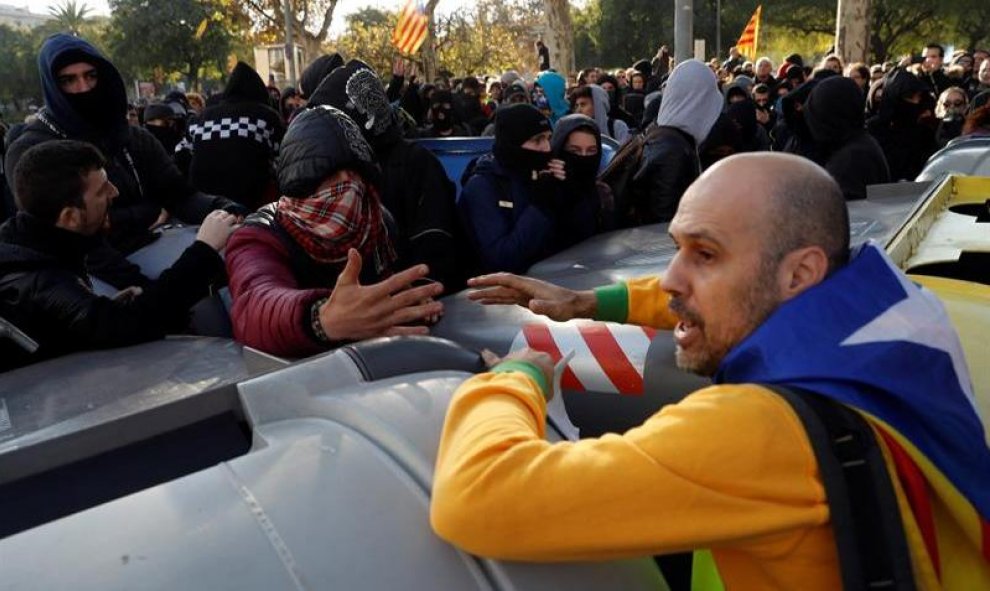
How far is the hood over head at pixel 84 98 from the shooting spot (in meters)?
3.65

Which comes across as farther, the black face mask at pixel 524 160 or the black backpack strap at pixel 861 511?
the black face mask at pixel 524 160

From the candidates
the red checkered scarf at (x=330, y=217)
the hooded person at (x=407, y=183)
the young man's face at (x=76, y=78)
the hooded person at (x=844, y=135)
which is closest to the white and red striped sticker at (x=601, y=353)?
the red checkered scarf at (x=330, y=217)

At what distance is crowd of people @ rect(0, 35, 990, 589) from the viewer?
1081 millimetres

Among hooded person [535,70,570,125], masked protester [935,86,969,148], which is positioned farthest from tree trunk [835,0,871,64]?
masked protester [935,86,969,148]

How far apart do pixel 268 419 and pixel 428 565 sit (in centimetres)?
44

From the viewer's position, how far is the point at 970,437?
1142 mm

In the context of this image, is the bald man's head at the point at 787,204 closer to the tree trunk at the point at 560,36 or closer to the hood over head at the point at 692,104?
the hood over head at the point at 692,104

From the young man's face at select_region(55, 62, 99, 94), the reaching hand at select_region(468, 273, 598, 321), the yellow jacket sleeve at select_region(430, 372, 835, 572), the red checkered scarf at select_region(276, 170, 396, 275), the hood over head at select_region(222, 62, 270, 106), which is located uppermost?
the young man's face at select_region(55, 62, 99, 94)

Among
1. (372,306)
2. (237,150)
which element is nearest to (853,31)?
(237,150)

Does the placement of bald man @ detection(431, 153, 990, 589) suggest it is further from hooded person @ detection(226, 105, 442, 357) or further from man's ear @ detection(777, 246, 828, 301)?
hooded person @ detection(226, 105, 442, 357)

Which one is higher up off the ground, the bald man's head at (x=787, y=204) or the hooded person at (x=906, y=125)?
the bald man's head at (x=787, y=204)

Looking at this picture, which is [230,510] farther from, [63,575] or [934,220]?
[934,220]

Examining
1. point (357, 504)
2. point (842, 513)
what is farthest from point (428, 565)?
point (842, 513)

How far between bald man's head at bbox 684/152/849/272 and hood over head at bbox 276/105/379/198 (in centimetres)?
134
